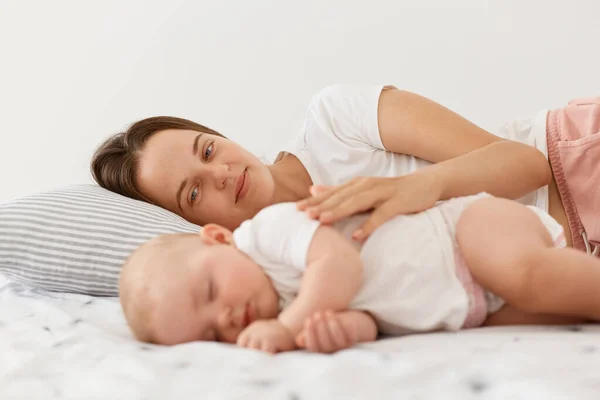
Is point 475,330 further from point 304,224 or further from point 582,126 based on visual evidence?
point 582,126

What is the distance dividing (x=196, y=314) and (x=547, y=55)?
76.0 inches

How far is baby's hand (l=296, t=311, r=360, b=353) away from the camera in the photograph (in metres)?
0.85

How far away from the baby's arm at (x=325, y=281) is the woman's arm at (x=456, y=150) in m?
0.35

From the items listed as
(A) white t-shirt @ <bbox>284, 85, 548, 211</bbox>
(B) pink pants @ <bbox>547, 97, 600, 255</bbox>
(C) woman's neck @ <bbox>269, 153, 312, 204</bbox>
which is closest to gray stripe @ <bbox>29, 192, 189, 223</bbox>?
(C) woman's neck @ <bbox>269, 153, 312, 204</bbox>

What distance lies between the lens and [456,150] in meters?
1.51

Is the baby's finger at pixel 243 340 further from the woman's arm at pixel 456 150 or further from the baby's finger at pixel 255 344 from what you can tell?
the woman's arm at pixel 456 150

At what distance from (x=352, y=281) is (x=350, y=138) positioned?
0.81 m

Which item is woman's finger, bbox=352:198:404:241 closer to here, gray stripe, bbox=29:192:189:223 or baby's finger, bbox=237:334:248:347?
baby's finger, bbox=237:334:248:347

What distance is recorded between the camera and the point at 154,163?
1.57 meters

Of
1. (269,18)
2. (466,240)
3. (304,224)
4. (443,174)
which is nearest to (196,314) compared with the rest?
(304,224)

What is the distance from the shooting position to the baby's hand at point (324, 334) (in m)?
0.85

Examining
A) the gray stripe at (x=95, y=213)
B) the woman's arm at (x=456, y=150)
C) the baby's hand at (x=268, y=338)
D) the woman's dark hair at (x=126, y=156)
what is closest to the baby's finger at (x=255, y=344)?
the baby's hand at (x=268, y=338)

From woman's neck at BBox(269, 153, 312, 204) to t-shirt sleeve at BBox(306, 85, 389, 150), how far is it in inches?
4.1

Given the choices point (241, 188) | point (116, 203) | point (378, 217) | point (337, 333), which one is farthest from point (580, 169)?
point (116, 203)
